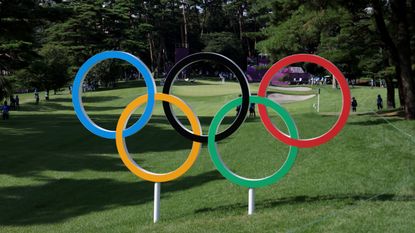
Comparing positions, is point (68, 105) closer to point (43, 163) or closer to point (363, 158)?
point (43, 163)

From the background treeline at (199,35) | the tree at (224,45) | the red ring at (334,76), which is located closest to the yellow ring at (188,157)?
the red ring at (334,76)

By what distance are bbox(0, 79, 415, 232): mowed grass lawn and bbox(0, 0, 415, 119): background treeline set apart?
4512mm

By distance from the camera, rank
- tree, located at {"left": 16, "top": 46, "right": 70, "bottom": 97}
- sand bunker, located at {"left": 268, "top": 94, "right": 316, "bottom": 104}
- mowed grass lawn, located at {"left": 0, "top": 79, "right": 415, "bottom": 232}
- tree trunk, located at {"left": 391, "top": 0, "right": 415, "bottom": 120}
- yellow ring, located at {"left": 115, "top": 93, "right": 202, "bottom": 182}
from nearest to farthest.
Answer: mowed grass lawn, located at {"left": 0, "top": 79, "right": 415, "bottom": 232}
yellow ring, located at {"left": 115, "top": 93, "right": 202, "bottom": 182}
tree trunk, located at {"left": 391, "top": 0, "right": 415, "bottom": 120}
sand bunker, located at {"left": 268, "top": 94, "right": 316, "bottom": 104}
tree, located at {"left": 16, "top": 46, "right": 70, "bottom": 97}

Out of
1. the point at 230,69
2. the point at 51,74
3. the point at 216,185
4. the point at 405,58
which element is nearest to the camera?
the point at 230,69

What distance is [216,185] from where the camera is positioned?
14000mm

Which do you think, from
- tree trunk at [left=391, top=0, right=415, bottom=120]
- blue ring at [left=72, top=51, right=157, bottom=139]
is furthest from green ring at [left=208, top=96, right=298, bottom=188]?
tree trunk at [left=391, top=0, right=415, bottom=120]

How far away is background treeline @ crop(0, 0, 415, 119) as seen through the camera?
948 inches

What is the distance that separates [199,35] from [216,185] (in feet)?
314

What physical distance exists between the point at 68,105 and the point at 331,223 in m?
49.0

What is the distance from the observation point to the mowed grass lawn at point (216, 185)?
8789 mm

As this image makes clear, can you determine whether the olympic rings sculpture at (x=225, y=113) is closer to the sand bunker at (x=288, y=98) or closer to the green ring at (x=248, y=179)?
the green ring at (x=248, y=179)

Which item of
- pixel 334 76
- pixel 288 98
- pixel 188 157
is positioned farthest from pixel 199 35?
pixel 334 76

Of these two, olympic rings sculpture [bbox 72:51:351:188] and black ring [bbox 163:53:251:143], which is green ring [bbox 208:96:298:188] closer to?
olympic rings sculpture [bbox 72:51:351:188]

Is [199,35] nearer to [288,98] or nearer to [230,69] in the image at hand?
[288,98]
